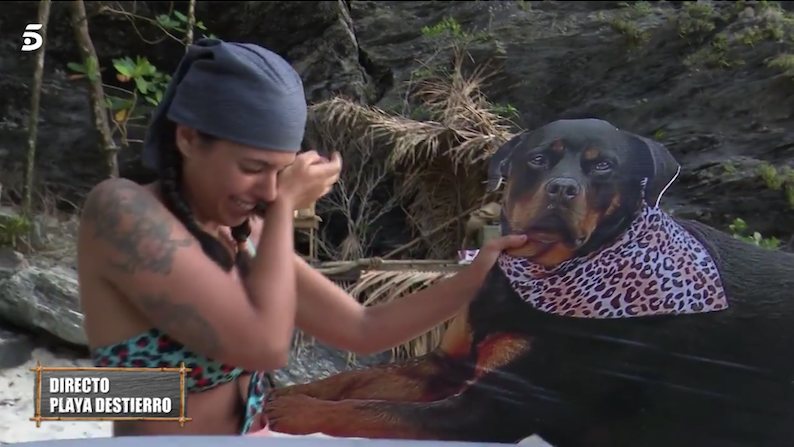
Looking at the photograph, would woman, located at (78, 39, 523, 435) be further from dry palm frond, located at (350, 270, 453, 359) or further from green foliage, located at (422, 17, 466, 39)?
green foliage, located at (422, 17, 466, 39)

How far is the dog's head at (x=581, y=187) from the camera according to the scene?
185cm

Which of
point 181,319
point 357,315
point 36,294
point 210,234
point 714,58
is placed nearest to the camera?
point 181,319

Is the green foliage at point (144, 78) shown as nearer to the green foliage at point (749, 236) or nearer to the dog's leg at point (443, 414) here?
the dog's leg at point (443, 414)

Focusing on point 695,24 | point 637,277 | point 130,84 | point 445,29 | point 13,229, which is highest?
point 695,24

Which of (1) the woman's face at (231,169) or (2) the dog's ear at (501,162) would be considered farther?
(2) the dog's ear at (501,162)

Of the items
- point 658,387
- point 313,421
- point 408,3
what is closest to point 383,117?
point 408,3

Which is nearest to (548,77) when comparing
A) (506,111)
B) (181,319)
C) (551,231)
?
(506,111)

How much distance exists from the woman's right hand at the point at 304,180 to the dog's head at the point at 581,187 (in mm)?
785

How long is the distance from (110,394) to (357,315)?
17.9 inches

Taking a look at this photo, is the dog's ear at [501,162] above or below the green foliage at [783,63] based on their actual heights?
below

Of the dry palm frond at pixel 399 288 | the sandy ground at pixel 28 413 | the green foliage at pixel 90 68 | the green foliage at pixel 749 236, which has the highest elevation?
the green foliage at pixel 90 68

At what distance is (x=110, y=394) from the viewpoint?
4.52 feet

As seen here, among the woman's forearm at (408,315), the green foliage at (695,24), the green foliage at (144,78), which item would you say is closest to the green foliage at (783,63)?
the green foliage at (695,24)

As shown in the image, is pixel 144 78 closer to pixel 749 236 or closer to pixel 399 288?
pixel 399 288
